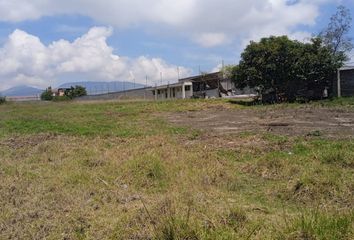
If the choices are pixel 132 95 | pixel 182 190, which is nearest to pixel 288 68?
pixel 182 190

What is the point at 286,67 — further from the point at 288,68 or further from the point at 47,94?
the point at 47,94

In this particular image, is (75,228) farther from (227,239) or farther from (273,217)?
(273,217)

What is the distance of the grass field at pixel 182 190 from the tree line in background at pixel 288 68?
20.7m

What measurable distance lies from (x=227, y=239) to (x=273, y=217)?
3.43ft

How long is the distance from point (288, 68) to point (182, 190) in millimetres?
26976

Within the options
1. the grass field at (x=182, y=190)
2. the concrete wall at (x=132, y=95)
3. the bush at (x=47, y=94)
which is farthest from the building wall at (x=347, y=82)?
the bush at (x=47, y=94)

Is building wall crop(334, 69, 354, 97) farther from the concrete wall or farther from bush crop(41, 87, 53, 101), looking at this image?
A: bush crop(41, 87, 53, 101)

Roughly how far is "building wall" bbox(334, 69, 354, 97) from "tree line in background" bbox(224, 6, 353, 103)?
750mm

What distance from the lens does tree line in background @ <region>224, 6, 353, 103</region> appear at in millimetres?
31562

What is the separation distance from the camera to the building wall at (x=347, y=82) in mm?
30812

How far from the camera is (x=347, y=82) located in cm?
3105

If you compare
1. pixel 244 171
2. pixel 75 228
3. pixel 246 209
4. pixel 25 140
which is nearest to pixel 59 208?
pixel 75 228

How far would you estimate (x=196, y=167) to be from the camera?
8.45m

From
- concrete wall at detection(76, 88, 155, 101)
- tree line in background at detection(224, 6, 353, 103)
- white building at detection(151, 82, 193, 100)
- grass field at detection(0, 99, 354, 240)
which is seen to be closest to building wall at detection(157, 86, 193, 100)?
white building at detection(151, 82, 193, 100)
